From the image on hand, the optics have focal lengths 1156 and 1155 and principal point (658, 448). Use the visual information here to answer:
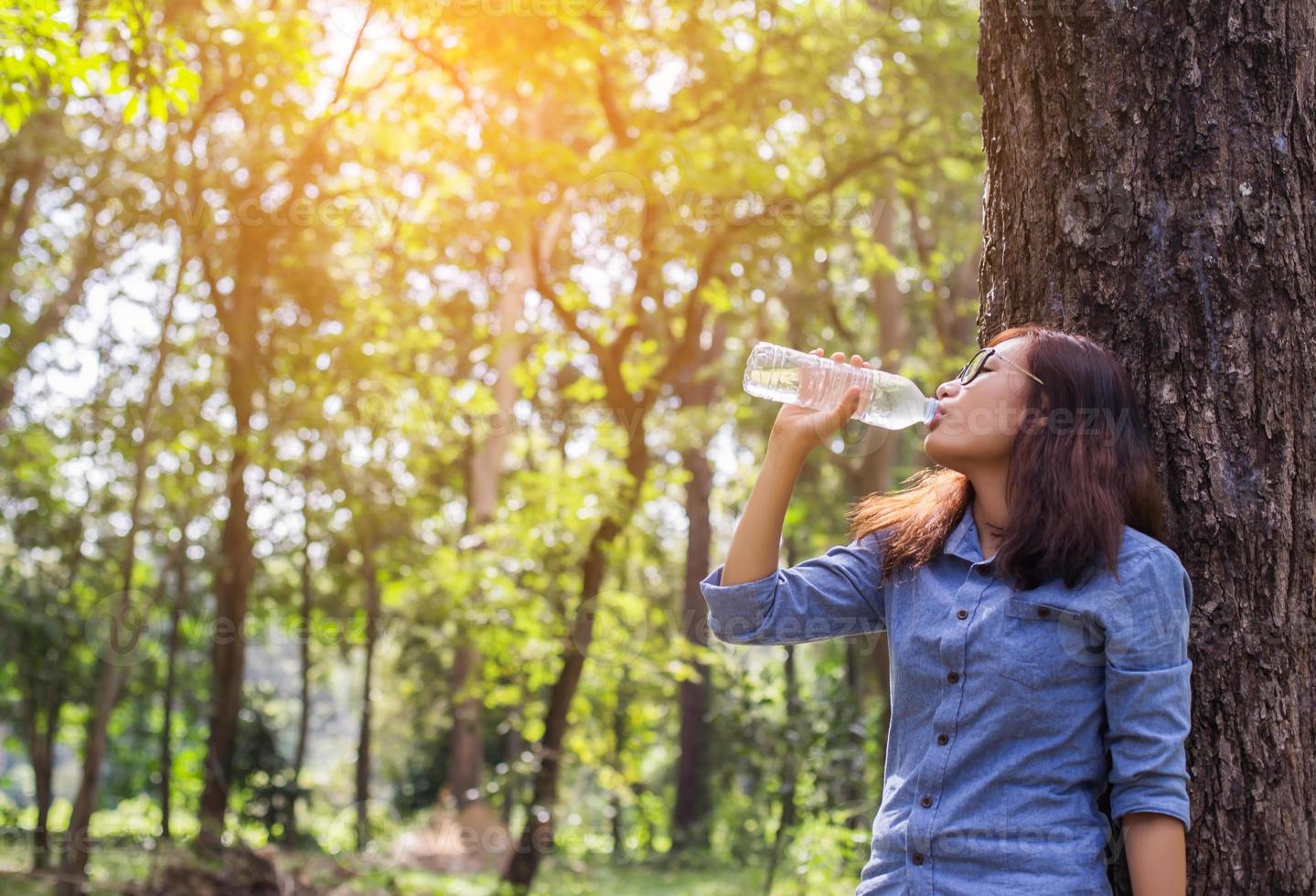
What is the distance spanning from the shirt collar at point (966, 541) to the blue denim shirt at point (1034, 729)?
45 mm

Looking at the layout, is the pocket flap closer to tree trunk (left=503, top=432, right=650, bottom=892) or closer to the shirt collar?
the shirt collar

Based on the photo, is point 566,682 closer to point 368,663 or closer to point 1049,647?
point 368,663

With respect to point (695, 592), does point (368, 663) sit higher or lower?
lower

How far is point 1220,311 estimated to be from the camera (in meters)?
2.03

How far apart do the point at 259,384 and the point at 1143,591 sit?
10.1 metres

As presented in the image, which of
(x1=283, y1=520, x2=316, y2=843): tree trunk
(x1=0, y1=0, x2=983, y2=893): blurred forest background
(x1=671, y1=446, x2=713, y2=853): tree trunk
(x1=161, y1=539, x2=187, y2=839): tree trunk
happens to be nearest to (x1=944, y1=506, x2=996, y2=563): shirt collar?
(x1=0, y1=0, x2=983, y2=893): blurred forest background

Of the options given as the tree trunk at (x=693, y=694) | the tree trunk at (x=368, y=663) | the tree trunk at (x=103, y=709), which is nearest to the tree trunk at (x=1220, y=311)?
the tree trunk at (x=103, y=709)

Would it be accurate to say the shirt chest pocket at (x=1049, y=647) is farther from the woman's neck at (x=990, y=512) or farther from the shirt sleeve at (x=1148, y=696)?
the woman's neck at (x=990, y=512)

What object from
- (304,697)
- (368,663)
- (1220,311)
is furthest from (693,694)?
(1220,311)

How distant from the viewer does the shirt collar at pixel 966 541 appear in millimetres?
2014

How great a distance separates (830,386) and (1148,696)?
0.82 metres

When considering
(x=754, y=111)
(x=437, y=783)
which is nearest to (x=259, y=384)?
(x=754, y=111)

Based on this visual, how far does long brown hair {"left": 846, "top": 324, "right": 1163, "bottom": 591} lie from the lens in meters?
1.84

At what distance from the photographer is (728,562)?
2115 millimetres
